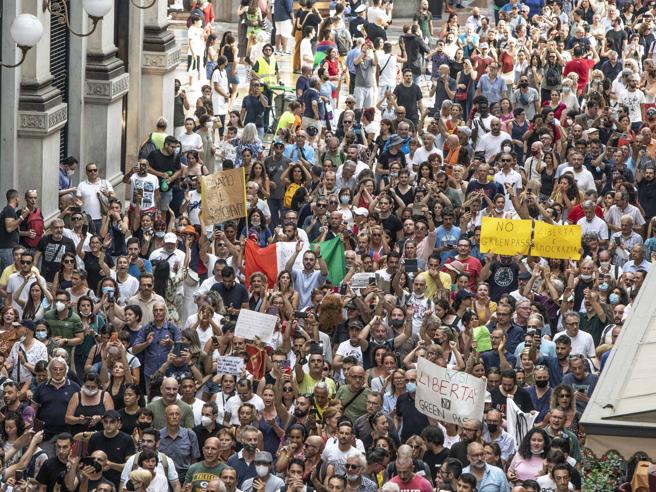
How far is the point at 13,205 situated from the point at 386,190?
14.7 feet

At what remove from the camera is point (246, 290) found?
68.8ft

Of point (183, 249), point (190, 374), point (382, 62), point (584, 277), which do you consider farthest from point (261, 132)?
point (190, 374)

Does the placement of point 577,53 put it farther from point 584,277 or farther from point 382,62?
point 584,277

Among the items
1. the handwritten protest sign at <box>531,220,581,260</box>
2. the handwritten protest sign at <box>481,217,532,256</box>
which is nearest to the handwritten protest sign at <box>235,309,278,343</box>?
the handwritten protest sign at <box>481,217,532,256</box>

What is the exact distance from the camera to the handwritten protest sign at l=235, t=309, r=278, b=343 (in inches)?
762

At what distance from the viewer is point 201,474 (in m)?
16.9

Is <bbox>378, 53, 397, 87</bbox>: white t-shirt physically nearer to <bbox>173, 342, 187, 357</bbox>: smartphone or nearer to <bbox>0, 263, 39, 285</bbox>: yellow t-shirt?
<bbox>0, 263, 39, 285</bbox>: yellow t-shirt

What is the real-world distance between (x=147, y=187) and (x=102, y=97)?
3198mm

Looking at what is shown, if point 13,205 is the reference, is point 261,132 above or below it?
below

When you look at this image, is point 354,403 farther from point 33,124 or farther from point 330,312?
point 33,124

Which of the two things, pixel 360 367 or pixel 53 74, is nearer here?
pixel 360 367

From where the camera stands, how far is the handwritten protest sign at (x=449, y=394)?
17484 millimetres

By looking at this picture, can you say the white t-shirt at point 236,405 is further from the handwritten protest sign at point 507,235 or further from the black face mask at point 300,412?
the handwritten protest sign at point 507,235

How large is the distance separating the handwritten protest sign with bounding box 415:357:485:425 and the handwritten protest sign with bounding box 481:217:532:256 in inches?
158
